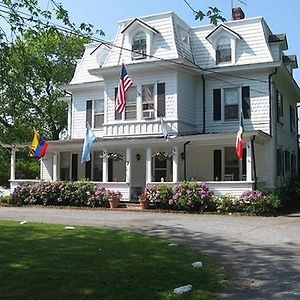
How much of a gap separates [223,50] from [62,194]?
442 inches

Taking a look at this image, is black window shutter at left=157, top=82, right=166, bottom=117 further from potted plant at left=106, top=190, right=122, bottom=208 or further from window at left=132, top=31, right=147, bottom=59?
potted plant at left=106, top=190, right=122, bottom=208

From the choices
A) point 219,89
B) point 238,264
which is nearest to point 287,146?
point 219,89

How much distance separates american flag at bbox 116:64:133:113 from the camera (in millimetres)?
22969

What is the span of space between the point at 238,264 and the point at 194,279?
6.40ft

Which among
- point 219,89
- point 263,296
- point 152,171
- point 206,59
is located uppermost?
point 206,59

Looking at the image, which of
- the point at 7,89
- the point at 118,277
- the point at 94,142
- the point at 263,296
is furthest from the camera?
the point at 94,142

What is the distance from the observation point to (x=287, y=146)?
2791 centimetres

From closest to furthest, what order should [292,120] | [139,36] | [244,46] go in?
1. [244,46]
2. [139,36]
3. [292,120]

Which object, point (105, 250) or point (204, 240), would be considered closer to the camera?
point (105, 250)

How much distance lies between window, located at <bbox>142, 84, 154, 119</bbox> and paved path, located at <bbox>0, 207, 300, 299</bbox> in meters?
5.65

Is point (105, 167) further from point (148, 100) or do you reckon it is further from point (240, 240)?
point (240, 240)

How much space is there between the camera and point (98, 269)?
8242mm

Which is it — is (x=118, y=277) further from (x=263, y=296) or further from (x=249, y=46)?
(x=249, y=46)

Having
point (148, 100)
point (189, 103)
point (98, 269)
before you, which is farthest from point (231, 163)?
point (98, 269)
